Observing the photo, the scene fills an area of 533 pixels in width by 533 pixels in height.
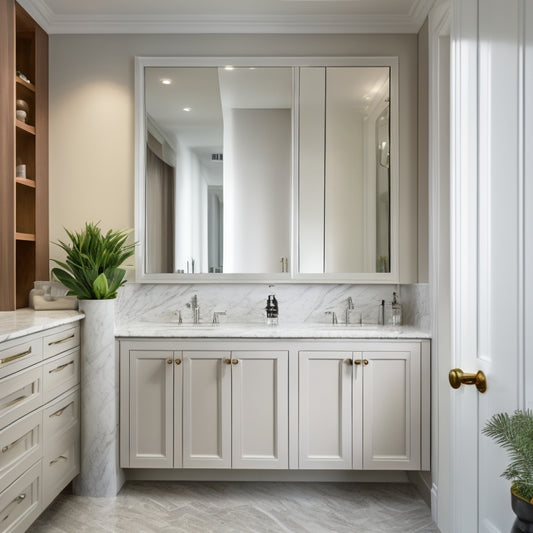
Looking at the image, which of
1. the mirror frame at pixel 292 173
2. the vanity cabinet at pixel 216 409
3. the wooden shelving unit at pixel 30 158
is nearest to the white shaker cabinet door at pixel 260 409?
the vanity cabinet at pixel 216 409

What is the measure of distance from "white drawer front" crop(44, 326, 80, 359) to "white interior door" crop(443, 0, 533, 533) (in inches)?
70.5

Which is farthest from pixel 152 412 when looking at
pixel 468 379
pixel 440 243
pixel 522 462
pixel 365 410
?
pixel 522 462

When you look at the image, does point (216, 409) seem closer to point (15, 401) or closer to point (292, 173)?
point (15, 401)

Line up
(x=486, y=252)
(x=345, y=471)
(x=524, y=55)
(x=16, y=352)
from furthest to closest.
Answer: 1. (x=345, y=471)
2. (x=16, y=352)
3. (x=486, y=252)
4. (x=524, y=55)

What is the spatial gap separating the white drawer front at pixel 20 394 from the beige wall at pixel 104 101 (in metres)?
1.14

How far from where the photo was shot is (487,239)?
1310 millimetres

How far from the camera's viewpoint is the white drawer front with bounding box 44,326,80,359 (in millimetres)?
2340

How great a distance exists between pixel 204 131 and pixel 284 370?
1.52m

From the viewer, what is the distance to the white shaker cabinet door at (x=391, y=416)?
2727mm

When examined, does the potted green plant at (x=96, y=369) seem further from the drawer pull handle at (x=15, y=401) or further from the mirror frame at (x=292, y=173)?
the drawer pull handle at (x=15, y=401)

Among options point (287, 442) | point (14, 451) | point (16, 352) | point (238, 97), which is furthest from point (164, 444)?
point (238, 97)

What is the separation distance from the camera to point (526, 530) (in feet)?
2.64

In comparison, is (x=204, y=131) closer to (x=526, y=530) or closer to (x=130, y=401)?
(x=130, y=401)

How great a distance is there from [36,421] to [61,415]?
0.89ft
